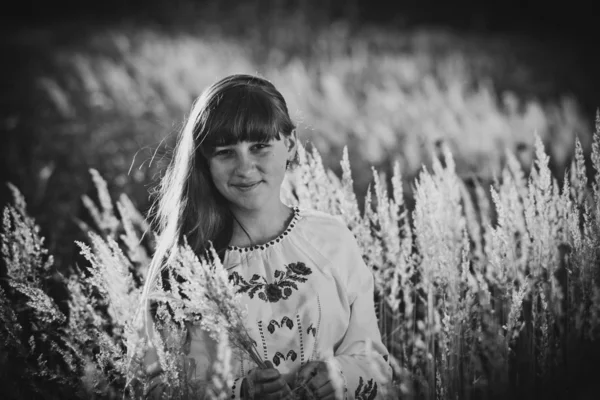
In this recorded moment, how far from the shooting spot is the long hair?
7.13 ft

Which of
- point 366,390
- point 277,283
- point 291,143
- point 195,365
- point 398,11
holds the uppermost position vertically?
point 398,11

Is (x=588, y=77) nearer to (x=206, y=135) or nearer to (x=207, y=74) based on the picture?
(x=207, y=74)

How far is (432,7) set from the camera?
18859 millimetres

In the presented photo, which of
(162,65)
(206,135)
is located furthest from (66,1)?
(206,135)

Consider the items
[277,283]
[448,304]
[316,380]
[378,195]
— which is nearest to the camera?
[316,380]

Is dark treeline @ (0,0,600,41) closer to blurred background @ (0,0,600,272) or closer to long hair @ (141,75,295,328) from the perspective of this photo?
blurred background @ (0,0,600,272)

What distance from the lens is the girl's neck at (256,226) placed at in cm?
224

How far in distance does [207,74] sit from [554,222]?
256 inches

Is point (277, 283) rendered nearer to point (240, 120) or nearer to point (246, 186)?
point (246, 186)

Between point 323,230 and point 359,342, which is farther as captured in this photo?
point 323,230

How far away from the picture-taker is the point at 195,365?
2096 mm

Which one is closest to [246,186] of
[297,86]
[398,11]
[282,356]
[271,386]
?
[282,356]

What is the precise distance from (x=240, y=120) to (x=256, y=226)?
0.37m

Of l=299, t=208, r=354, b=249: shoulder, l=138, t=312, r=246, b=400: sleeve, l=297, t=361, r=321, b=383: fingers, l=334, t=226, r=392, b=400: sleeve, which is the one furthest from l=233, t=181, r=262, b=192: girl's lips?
l=297, t=361, r=321, b=383: fingers
